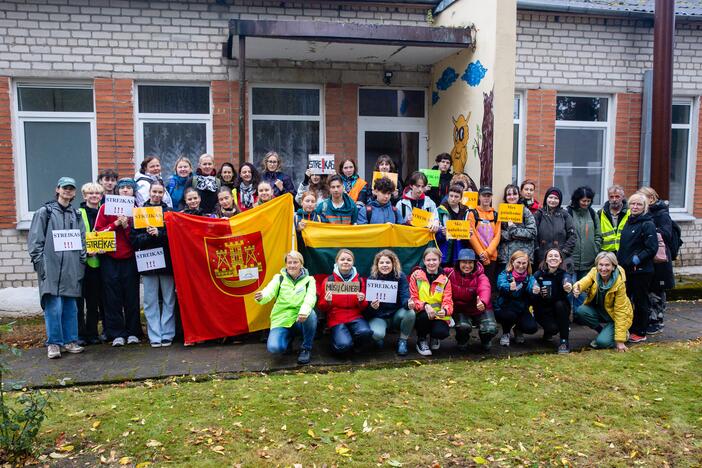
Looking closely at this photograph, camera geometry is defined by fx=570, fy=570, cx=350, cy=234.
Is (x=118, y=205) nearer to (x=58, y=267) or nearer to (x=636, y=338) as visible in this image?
(x=58, y=267)

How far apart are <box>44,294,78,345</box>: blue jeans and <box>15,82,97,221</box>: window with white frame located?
120 inches

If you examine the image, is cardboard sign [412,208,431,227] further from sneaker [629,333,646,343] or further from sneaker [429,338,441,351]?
sneaker [629,333,646,343]

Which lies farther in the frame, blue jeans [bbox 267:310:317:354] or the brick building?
the brick building

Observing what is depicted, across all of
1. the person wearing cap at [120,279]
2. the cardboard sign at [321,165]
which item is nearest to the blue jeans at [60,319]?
the person wearing cap at [120,279]

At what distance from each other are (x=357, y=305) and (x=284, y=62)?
4570 millimetres

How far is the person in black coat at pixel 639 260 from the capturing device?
655 centimetres

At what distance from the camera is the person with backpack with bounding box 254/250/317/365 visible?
5.73 meters

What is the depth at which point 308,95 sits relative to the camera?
30.1 feet

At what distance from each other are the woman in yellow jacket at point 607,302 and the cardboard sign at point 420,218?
5.73 feet

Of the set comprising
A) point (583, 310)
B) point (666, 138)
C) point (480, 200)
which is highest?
point (666, 138)

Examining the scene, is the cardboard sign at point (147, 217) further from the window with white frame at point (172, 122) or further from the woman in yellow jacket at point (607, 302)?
the woman in yellow jacket at point (607, 302)

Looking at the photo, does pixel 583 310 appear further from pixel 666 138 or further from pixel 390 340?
pixel 666 138

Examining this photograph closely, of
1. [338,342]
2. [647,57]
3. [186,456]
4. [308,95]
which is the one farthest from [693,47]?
[186,456]

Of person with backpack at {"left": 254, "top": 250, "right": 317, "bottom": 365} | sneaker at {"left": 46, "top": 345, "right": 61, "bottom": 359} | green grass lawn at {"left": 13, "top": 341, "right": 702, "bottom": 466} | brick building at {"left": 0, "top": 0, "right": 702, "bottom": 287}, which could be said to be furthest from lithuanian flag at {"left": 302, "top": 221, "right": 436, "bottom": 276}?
sneaker at {"left": 46, "top": 345, "right": 61, "bottom": 359}
